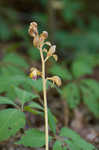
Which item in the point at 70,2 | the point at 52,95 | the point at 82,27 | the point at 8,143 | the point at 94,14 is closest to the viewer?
the point at 8,143

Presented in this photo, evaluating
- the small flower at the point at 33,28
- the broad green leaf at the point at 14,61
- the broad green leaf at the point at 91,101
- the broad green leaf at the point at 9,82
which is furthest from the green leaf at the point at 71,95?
the small flower at the point at 33,28

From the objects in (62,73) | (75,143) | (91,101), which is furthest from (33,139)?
(62,73)

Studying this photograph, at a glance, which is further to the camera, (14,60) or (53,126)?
(14,60)

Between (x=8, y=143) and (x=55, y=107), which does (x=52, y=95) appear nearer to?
(x=55, y=107)

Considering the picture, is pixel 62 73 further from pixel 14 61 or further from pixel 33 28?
pixel 33 28

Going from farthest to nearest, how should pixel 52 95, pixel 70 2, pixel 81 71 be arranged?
pixel 70 2
pixel 52 95
pixel 81 71

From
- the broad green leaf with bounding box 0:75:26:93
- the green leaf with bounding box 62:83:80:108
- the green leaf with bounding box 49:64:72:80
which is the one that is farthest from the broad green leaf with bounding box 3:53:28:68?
the broad green leaf with bounding box 0:75:26:93

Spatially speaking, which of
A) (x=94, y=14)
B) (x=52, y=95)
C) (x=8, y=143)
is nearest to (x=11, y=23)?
(x=94, y=14)
